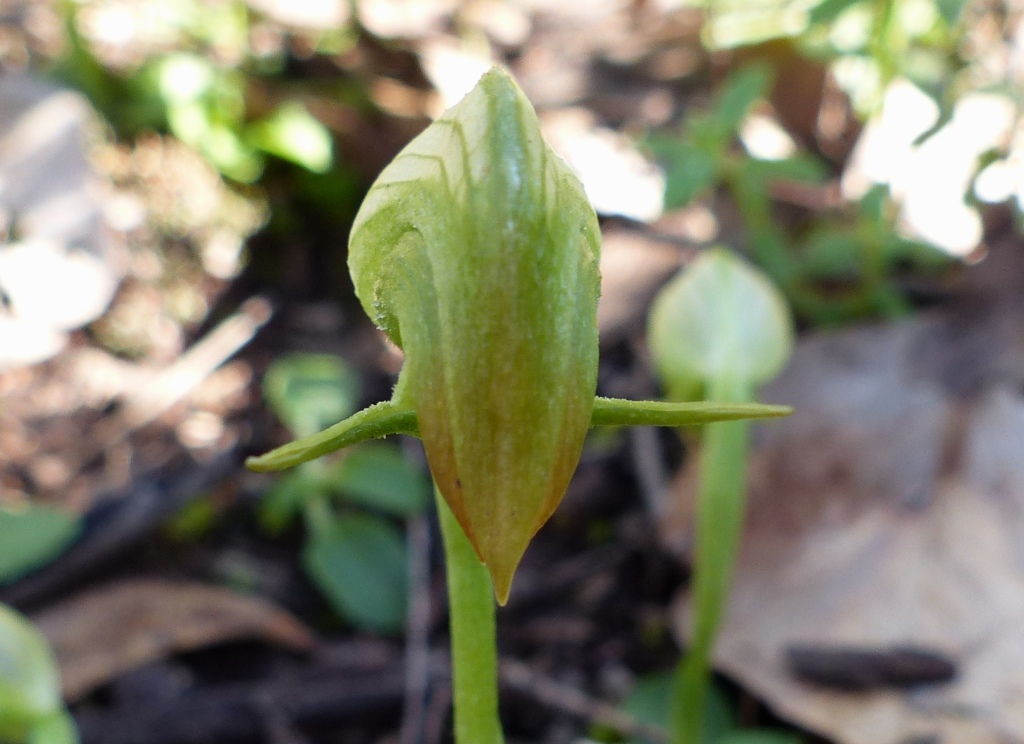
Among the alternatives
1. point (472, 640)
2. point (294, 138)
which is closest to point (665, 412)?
point (472, 640)

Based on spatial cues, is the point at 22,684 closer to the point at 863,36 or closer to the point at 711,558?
the point at 711,558

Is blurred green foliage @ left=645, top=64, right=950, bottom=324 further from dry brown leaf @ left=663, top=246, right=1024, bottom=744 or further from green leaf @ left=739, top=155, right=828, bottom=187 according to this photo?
dry brown leaf @ left=663, top=246, right=1024, bottom=744

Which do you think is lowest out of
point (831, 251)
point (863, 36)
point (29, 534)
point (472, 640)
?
point (472, 640)

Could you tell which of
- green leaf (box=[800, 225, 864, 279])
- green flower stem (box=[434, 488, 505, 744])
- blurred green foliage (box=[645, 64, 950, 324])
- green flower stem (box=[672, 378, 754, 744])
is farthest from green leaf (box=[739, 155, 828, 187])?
green flower stem (box=[434, 488, 505, 744])

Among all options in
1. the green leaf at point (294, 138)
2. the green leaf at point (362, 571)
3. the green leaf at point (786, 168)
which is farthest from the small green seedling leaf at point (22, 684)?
the green leaf at point (294, 138)

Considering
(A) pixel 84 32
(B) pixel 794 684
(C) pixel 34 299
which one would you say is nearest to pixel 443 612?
(B) pixel 794 684

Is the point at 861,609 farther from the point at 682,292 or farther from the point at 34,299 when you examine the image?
the point at 34,299

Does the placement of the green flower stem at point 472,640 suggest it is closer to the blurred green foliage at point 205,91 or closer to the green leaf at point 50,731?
the green leaf at point 50,731
